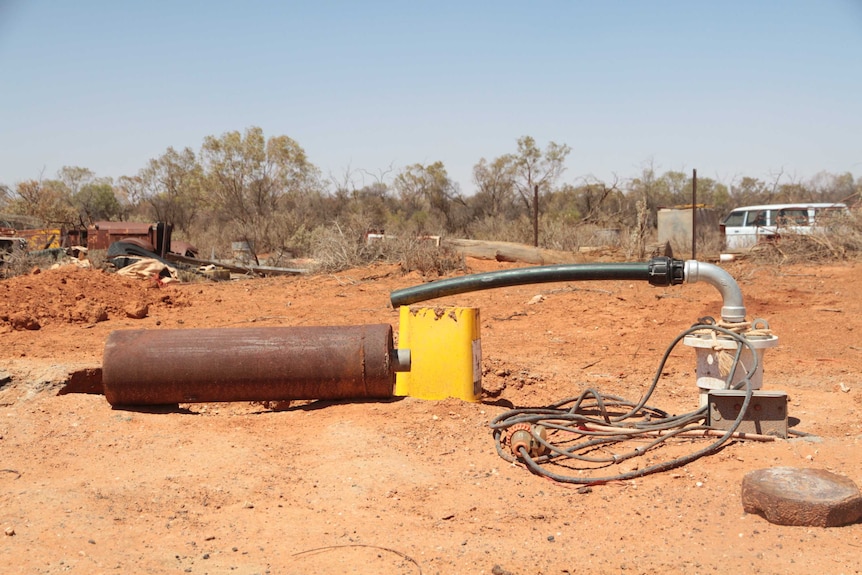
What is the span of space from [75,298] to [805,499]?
32.7 feet

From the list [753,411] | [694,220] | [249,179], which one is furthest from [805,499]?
[249,179]

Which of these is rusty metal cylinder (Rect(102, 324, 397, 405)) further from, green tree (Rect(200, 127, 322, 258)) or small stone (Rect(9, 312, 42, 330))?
green tree (Rect(200, 127, 322, 258))

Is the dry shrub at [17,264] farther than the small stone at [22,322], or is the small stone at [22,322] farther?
the dry shrub at [17,264]

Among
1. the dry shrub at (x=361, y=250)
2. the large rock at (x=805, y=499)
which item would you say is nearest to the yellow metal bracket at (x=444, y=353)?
the large rock at (x=805, y=499)

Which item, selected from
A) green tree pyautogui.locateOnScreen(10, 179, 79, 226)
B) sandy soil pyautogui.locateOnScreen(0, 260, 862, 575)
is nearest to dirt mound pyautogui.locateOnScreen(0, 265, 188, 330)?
sandy soil pyautogui.locateOnScreen(0, 260, 862, 575)

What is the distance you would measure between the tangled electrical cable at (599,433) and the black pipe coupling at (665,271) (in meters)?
0.32

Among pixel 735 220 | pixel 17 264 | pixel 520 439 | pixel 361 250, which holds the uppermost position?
pixel 735 220

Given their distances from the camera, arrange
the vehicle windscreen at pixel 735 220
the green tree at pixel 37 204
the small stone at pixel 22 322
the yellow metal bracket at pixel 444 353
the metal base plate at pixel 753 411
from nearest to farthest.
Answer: the metal base plate at pixel 753 411 < the yellow metal bracket at pixel 444 353 < the small stone at pixel 22 322 < the vehicle windscreen at pixel 735 220 < the green tree at pixel 37 204

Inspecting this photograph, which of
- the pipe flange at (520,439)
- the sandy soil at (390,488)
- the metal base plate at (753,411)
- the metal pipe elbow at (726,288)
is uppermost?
the metal pipe elbow at (726,288)

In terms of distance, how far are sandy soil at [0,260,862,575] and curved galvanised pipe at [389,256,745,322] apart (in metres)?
0.77

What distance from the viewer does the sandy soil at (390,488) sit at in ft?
9.45

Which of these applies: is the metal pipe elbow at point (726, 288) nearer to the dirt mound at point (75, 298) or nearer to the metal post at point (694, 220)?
the dirt mound at point (75, 298)

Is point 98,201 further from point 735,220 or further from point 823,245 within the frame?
point 823,245

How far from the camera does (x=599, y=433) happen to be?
431 centimetres
